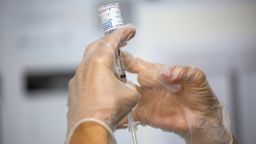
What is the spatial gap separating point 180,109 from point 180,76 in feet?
0.53

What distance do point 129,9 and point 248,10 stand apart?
21.0 inches

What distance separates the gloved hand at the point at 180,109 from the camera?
3.14 ft

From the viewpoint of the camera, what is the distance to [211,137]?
0.99 m

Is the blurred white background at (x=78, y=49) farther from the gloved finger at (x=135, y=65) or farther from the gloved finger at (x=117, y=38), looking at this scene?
the gloved finger at (x=117, y=38)

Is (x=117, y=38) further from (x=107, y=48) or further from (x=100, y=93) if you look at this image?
(x=100, y=93)

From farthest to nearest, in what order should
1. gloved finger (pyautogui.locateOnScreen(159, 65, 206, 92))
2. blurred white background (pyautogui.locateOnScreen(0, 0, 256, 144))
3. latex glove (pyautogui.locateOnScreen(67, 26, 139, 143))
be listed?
1. blurred white background (pyautogui.locateOnScreen(0, 0, 256, 144))
2. gloved finger (pyautogui.locateOnScreen(159, 65, 206, 92))
3. latex glove (pyautogui.locateOnScreen(67, 26, 139, 143))

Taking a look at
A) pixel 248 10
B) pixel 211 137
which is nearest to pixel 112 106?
pixel 211 137

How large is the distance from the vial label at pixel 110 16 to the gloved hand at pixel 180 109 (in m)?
0.21

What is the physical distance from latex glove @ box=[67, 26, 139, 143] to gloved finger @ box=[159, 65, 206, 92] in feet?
0.52

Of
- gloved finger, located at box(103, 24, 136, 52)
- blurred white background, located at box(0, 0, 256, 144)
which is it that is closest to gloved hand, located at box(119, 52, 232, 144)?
gloved finger, located at box(103, 24, 136, 52)

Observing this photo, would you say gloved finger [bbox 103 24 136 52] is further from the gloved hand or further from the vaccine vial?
the gloved hand

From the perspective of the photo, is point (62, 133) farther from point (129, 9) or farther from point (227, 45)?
point (227, 45)

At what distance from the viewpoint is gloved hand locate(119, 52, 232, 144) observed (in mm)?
958

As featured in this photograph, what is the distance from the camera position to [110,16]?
2.43 feet
